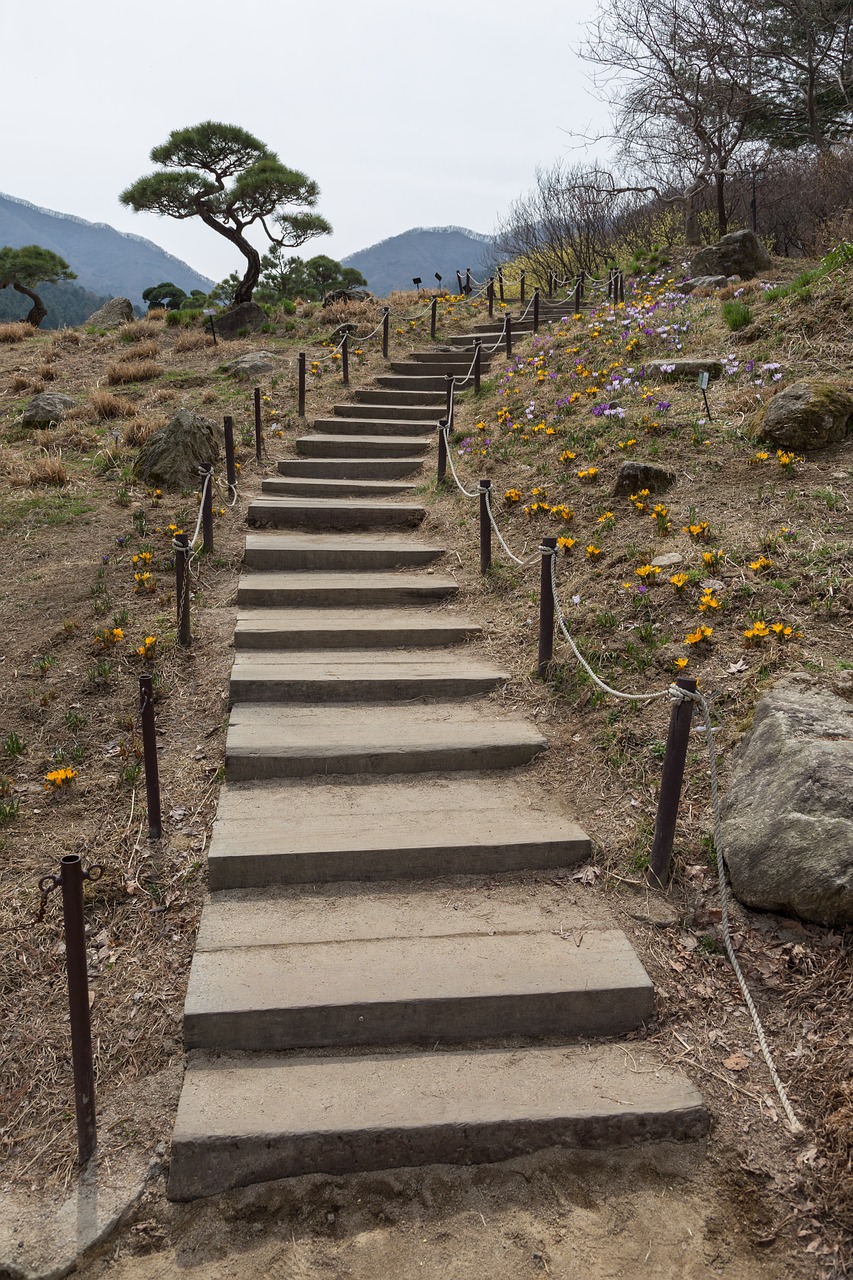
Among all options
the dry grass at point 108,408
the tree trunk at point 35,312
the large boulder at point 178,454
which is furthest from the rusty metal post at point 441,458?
the tree trunk at point 35,312

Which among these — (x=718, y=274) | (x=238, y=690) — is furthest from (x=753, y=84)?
(x=238, y=690)

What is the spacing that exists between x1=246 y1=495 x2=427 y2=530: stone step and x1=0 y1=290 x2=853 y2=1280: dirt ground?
1.94m

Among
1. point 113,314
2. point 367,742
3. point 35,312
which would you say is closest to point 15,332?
point 113,314

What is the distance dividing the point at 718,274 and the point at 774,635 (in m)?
11.0

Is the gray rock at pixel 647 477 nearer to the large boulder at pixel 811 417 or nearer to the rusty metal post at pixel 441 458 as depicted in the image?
the large boulder at pixel 811 417

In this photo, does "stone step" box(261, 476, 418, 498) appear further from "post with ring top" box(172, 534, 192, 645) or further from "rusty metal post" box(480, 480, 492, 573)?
"post with ring top" box(172, 534, 192, 645)

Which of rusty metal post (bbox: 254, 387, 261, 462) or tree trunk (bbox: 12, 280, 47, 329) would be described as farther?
tree trunk (bbox: 12, 280, 47, 329)

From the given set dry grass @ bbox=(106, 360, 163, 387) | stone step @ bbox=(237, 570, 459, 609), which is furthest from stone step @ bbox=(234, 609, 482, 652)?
dry grass @ bbox=(106, 360, 163, 387)

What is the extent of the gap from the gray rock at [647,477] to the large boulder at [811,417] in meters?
0.88

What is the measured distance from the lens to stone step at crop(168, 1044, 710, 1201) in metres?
2.88

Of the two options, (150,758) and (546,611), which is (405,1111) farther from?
(546,611)

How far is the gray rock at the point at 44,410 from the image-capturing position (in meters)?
11.1

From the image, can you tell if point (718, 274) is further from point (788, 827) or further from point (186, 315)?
point (788, 827)

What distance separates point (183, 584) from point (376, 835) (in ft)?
9.19
